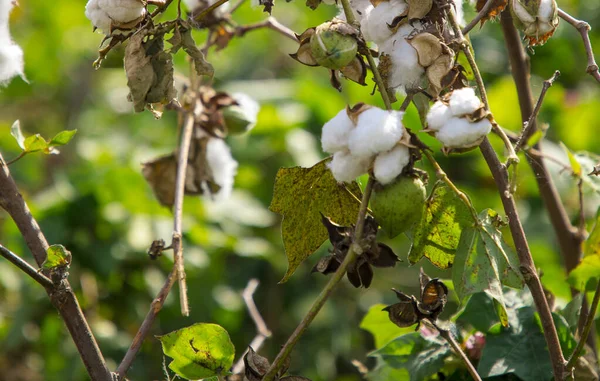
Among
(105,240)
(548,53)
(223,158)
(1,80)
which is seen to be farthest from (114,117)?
(1,80)

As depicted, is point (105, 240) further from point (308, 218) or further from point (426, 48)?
point (426, 48)

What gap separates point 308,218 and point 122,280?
4.35ft

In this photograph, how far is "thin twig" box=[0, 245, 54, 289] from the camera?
66 centimetres

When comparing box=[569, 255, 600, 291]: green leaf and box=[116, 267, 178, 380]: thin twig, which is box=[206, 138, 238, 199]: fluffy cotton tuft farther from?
box=[569, 255, 600, 291]: green leaf

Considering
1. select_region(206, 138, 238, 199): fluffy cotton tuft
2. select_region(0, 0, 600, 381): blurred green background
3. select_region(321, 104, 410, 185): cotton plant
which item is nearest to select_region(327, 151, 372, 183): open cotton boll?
select_region(321, 104, 410, 185): cotton plant

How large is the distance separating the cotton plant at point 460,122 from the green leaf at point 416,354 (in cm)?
31

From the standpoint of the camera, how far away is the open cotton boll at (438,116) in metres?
0.57

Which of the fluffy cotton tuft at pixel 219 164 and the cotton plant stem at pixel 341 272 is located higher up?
the cotton plant stem at pixel 341 272

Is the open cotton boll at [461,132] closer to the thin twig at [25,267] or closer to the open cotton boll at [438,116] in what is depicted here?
the open cotton boll at [438,116]

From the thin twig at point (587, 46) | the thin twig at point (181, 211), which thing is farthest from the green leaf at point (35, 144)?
the thin twig at point (587, 46)

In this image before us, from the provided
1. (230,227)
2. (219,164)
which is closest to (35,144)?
(219,164)

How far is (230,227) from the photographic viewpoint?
2.08 m

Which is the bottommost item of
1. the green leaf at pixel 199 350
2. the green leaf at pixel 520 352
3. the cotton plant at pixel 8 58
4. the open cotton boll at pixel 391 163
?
the green leaf at pixel 520 352

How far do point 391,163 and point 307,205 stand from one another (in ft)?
0.47
